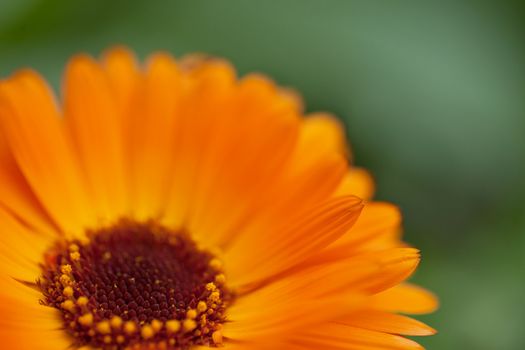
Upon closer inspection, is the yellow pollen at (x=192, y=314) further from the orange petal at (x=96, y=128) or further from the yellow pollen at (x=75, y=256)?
the orange petal at (x=96, y=128)

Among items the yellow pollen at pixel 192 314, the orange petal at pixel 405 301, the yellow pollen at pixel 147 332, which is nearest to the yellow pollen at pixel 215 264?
the yellow pollen at pixel 192 314

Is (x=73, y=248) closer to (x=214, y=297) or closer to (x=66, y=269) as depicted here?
(x=66, y=269)

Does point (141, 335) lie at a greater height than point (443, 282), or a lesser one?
lesser

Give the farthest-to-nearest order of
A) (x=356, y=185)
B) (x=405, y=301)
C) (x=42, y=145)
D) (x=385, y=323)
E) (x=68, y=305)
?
(x=356, y=185) < (x=42, y=145) < (x=405, y=301) < (x=68, y=305) < (x=385, y=323)

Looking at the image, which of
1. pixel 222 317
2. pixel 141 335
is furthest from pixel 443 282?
pixel 141 335

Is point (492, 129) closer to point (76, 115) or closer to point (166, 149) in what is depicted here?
point (166, 149)

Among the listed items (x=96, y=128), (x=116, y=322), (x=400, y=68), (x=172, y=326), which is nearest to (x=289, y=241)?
(x=172, y=326)
